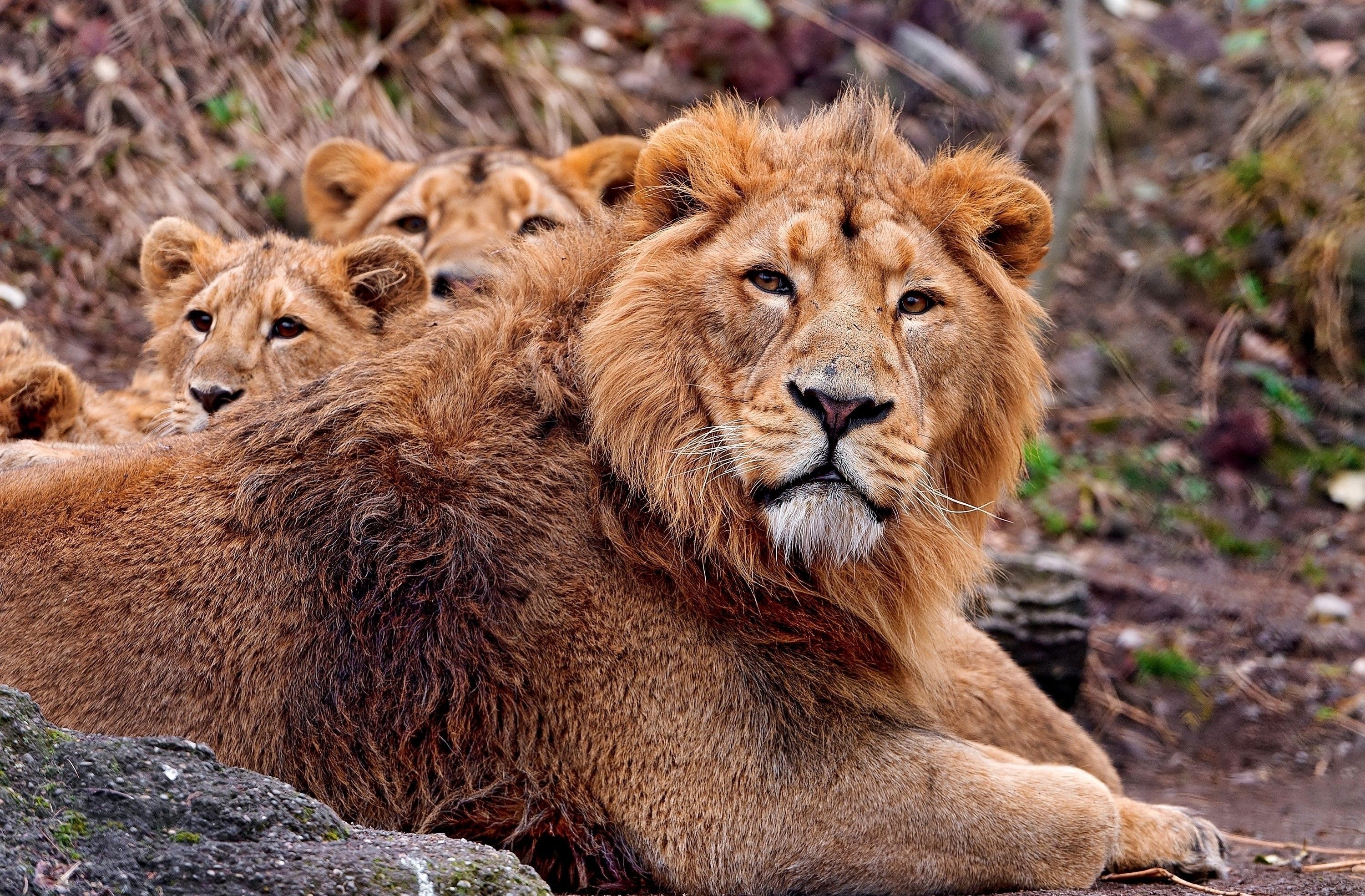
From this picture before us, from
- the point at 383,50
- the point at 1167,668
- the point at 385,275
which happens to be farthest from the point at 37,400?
the point at 383,50

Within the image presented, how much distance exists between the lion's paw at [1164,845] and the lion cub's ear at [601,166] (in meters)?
4.10

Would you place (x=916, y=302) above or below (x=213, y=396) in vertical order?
above

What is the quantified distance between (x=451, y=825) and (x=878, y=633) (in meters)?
1.31

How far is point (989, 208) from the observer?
4.30 metres

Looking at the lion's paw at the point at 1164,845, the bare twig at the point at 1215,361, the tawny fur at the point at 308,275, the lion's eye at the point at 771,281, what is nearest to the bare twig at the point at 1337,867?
the lion's paw at the point at 1164,845

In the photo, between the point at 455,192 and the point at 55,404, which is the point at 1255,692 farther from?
the point at 55,404

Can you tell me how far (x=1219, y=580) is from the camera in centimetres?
900

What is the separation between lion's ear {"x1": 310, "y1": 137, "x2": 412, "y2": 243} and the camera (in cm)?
735

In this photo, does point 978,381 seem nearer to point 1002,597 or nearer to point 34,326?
point 1002,597

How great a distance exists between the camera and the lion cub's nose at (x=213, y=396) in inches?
202

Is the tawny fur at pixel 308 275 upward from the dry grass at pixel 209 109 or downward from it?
upward

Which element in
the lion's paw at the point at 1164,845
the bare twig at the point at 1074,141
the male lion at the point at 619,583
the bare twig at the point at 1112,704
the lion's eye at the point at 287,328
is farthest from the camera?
the bare twig at the point at 1074,141

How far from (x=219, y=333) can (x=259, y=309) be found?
0.58 feet

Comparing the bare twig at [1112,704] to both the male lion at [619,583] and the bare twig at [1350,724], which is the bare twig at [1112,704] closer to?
the bare twig at [1350,724]
